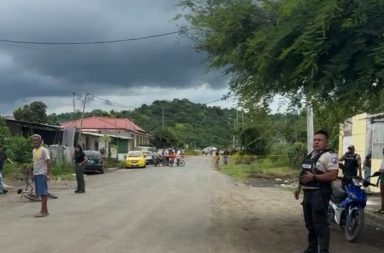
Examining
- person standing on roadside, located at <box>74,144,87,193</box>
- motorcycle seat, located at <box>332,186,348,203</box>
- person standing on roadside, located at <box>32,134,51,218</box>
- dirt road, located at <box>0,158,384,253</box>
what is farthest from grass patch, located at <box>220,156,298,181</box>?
motorcycle seat, located at <box>332,186,348,203</box>

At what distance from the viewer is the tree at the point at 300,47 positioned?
332 inches

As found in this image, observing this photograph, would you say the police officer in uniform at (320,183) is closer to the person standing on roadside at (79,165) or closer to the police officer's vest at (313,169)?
the police officer's vest at (313,169)

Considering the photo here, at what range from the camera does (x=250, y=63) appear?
34.2 feet

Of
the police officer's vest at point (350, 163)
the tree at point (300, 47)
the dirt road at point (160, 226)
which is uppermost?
the tree at point (300, 47)

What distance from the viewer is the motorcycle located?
1074cm

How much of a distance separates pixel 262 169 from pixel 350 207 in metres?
32.4

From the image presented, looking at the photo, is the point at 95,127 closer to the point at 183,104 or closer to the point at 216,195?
the point at 183,104

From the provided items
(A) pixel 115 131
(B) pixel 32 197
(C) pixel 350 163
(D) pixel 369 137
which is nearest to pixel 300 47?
(C) pixel 350 163

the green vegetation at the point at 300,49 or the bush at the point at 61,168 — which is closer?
the green vegetation at the point at 300,49

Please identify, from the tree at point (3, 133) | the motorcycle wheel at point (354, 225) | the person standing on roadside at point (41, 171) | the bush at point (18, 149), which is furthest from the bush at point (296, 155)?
the motorcycle wheel at point (354, 225)

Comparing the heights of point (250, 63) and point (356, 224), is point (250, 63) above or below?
above

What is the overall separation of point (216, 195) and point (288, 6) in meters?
13.0

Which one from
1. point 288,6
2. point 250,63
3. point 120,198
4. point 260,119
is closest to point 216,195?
point 120,198

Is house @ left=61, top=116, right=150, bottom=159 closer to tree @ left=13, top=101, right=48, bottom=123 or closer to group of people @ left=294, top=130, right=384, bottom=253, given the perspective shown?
tree @ left=13, top=101, right=48, bottom=123
